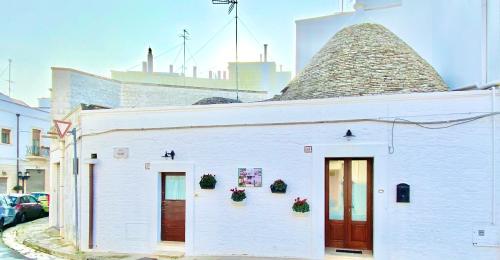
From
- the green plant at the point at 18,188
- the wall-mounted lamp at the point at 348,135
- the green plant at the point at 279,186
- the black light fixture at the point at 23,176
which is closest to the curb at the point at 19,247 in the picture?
the green plant at the point at 279,186

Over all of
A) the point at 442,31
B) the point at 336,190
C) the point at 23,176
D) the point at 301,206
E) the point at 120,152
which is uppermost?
the point at 442,31

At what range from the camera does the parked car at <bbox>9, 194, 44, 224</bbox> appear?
742 inches

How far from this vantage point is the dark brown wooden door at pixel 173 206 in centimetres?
1115

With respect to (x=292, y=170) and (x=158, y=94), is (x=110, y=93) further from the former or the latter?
(x=292, y=170)

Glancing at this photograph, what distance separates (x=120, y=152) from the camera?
37.5ft

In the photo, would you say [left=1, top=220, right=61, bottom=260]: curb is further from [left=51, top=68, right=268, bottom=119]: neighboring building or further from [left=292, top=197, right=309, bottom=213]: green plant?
[left=292, top=197, right=309, bottom=213]: green plant

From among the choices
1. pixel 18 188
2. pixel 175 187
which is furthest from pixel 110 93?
pixel 18 188

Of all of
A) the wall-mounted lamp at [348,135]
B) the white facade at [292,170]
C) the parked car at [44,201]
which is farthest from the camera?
the parked car at [44,201]

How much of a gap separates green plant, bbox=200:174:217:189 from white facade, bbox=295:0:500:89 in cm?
739

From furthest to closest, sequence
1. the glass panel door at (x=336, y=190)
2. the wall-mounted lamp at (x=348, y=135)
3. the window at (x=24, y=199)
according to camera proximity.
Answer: the window at (x=24, y=199), the glass panel door at (x=336, y=190), the wall-mounted lamp at (x=348, y=135)

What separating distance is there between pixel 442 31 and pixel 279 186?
30.2 ft

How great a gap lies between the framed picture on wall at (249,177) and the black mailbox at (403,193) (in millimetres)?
3340

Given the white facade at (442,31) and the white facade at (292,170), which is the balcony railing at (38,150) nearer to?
the white facade at (292,170)

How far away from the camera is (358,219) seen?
10016 millimetres
